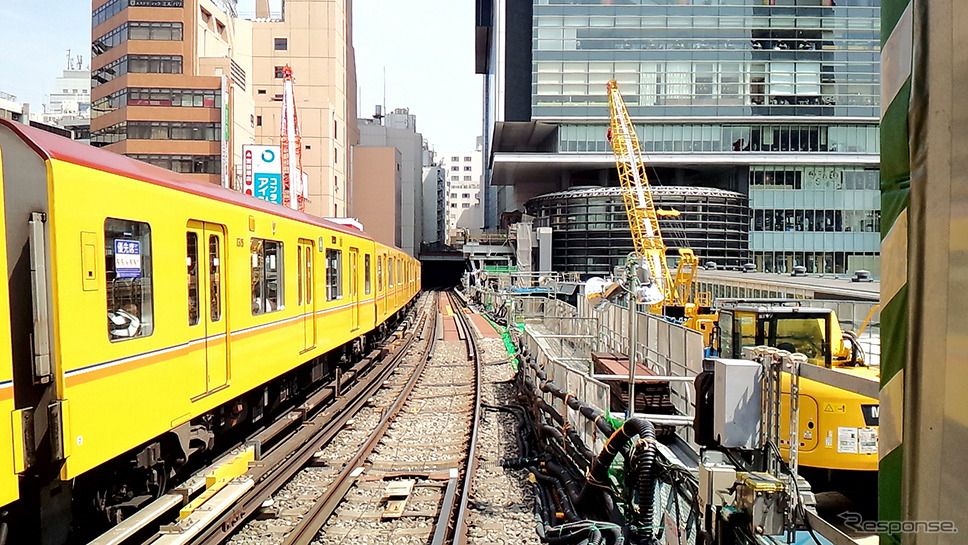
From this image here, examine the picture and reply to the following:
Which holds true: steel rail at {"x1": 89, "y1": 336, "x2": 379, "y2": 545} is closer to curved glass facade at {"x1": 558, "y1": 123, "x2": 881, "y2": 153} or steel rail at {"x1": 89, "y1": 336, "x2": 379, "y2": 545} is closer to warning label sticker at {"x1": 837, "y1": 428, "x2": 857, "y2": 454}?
warning label sticker at {"x1": 837, "y1": 428, "x2": 857, "y2": 454}

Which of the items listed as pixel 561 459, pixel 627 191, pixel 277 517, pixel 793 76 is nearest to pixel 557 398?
pixel 561 459

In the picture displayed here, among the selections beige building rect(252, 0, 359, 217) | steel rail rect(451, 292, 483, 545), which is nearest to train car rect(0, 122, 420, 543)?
steel rail rect(451, 292, 483, 545)

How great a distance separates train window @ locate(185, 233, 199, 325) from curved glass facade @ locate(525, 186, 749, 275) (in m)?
43.9

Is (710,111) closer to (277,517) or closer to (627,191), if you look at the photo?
(627,191)

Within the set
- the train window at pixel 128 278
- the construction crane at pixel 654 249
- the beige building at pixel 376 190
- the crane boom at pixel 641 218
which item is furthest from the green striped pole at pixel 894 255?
the beige building at pixel 376 190

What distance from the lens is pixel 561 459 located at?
7426 millimetres

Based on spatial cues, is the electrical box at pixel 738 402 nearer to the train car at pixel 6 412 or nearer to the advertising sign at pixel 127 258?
the train car at pixel 6 412

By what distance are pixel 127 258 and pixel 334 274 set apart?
20.2 ft

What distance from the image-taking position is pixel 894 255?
4.67 ft

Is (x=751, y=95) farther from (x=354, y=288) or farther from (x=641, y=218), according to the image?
(x=354, y=288)

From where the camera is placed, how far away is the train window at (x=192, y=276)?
5.49m

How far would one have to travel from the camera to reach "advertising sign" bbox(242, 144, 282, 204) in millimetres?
33062

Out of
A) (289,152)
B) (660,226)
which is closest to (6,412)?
(289,152)

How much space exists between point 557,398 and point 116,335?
540 centimetres
